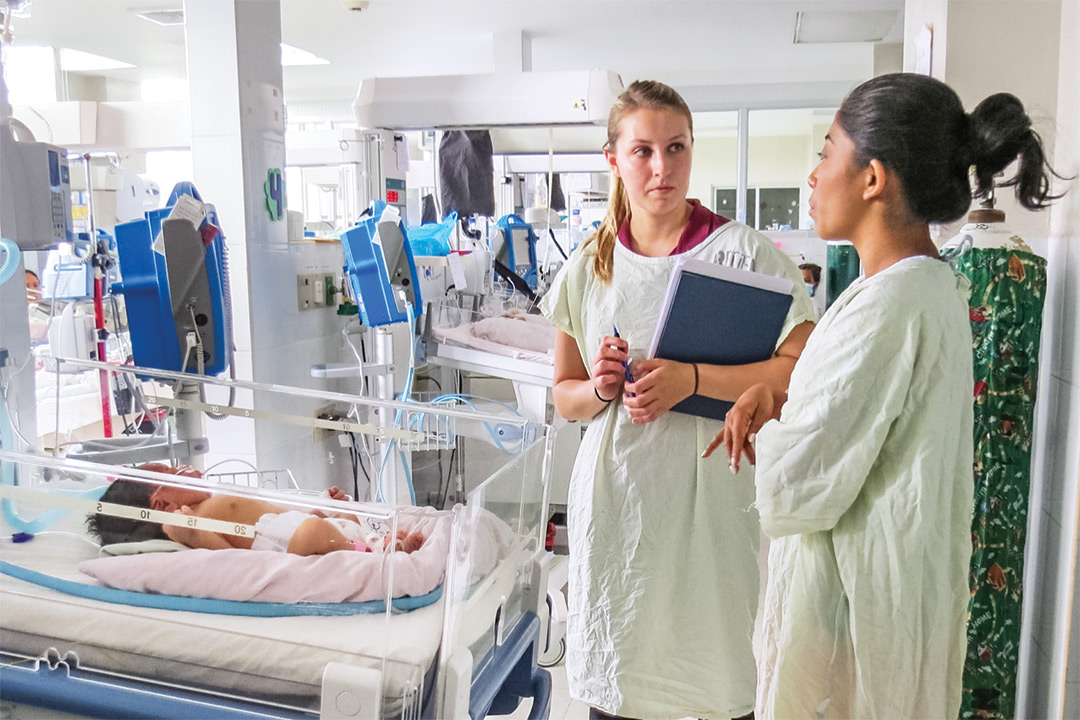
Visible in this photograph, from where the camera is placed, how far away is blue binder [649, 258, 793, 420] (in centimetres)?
145

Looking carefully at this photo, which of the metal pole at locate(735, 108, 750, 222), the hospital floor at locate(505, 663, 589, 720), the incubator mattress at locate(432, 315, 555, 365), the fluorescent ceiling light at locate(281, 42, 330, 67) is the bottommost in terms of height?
the hospital floor at locate(505, 663, 589, 720)

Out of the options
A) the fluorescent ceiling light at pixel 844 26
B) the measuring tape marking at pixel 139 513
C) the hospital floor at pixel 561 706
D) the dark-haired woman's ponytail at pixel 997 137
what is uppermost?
the fluorescent ceiling light at pixel 844 26

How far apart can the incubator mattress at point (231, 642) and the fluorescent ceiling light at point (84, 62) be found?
7.44 m

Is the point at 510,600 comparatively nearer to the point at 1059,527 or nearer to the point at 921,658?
the point at 921,658

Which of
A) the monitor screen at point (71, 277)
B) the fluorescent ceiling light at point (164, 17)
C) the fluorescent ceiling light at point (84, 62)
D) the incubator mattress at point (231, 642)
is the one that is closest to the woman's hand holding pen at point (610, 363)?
the incubator mattress at point (231, 642)

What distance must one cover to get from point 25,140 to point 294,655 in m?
1.55

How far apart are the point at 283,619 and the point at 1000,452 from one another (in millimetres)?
1598

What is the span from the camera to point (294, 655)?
4.47 feet

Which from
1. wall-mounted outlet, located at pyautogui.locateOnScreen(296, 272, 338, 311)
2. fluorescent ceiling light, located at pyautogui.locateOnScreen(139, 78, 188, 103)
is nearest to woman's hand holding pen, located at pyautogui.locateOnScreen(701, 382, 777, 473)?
wall-mounted outlet, located at pyautogui.locateOnScreen(296, 272, 338, 311)

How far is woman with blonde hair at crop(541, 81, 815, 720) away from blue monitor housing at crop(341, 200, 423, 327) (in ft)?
5.23

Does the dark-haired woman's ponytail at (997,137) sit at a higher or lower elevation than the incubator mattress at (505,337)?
higher

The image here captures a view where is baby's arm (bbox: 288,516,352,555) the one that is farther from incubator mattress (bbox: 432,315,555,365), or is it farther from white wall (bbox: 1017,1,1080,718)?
incubator mattress (bbox: 432,315,555,365)

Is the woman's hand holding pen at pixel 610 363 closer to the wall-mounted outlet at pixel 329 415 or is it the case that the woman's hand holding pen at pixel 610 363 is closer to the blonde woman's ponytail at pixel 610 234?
the blonde woman's ponytail at pixel 610 234

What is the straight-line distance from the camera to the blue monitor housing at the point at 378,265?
3098 mm
